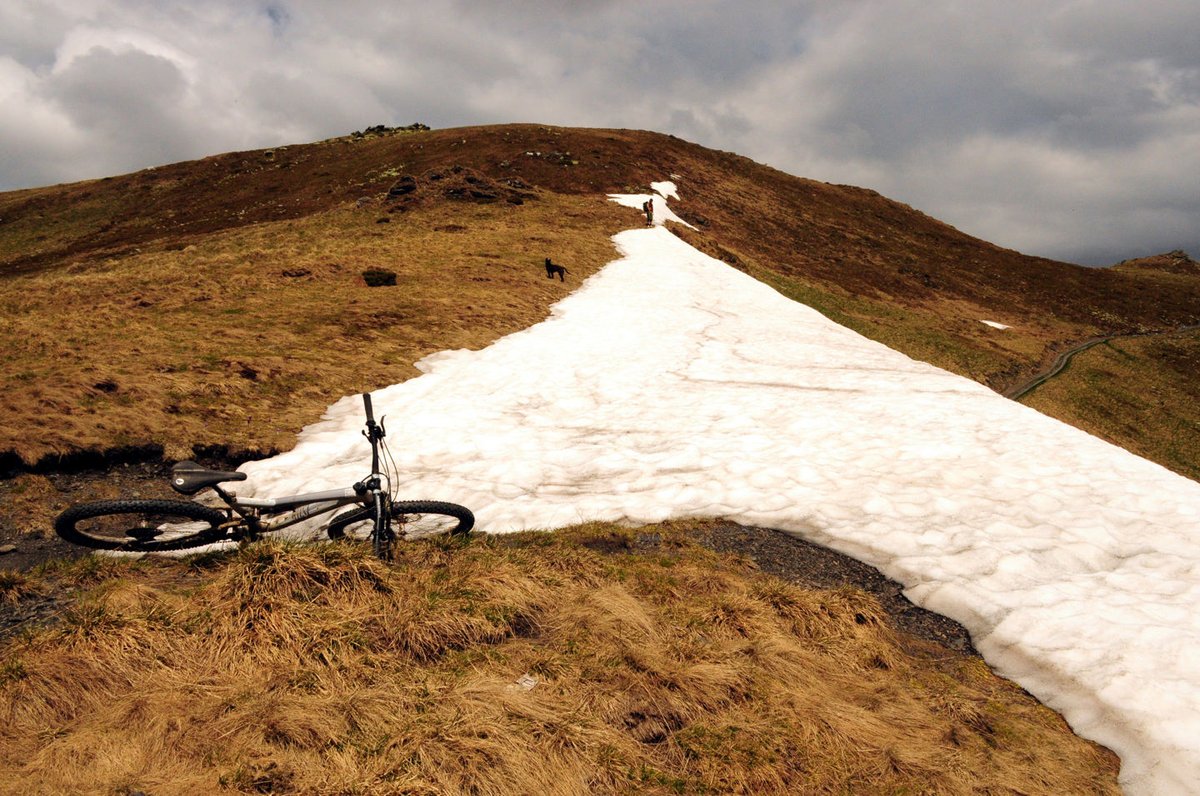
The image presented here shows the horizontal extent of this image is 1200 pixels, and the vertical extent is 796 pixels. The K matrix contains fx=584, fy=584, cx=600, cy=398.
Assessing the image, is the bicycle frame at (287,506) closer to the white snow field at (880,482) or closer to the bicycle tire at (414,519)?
the bicycle tire at (414,519)

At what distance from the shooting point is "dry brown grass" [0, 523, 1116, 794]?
4.19 m

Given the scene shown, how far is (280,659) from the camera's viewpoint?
5242mm

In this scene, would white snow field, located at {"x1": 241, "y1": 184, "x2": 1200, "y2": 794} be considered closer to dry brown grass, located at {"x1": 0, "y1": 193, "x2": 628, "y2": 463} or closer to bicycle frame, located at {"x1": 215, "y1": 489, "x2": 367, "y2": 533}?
dry brown grass, located at {"x1": 0, "y1": 193, "x2": 628, "y2": 463}

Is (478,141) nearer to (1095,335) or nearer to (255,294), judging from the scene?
(255,294)

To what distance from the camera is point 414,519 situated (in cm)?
828

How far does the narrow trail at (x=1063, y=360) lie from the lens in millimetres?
33750

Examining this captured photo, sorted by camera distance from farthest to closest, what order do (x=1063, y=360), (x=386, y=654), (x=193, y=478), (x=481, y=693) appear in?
(x=1063, y=360) → (x=193, y=478) → (x=386, y=654) → (x=481, y=693)

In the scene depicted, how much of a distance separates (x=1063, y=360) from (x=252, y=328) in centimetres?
4927

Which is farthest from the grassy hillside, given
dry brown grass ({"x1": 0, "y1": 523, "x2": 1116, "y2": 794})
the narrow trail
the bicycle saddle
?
the narrow trail

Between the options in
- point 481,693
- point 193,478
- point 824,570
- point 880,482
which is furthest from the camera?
point 880,482

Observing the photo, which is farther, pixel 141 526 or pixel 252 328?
pixel 252 328

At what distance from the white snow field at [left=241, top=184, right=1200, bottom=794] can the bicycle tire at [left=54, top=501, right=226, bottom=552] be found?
2302 mm

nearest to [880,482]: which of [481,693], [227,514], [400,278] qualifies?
[481,693]

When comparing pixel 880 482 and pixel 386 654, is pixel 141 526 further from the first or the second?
pixel 880 482
